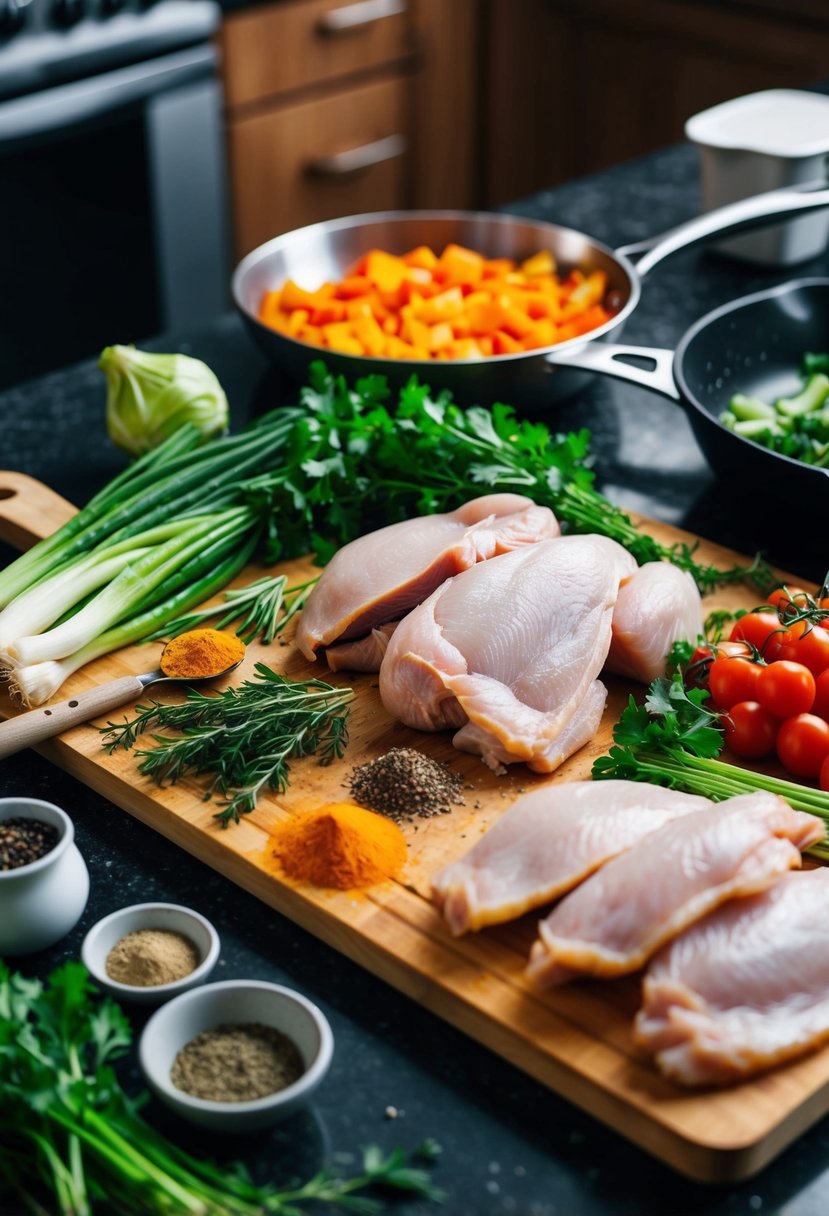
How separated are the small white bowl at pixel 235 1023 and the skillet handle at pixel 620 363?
1.24 m

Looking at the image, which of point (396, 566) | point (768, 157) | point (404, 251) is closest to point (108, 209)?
point (404, 251)

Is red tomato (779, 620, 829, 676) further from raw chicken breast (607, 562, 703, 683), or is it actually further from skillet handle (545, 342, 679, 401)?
skillet handle (545, 342, 679, 401)

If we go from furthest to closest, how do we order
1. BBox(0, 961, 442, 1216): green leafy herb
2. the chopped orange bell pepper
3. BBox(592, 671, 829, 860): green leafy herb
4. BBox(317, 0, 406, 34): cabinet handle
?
BBox(317, 0, 406, 34): cabinet handle
the chopped orange bell pepper
BBox(592, 671, 829, 860): green leafy herb
BBox(0, 961, 442, 1216): green leafy herb

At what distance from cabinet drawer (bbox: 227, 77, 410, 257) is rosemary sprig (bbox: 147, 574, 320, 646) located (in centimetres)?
277

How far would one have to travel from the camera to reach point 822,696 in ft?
5.37

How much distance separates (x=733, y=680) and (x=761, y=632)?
0.38 ft

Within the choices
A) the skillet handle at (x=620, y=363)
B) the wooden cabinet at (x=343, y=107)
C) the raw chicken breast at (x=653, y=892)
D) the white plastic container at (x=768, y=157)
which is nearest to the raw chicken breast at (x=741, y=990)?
the raw chicken breast at (x=653, y=892)

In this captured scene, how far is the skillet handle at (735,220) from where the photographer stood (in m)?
2.41

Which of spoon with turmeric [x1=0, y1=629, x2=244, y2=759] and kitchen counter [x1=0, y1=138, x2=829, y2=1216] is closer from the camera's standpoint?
kitchen counter [x1=0, y1=138, x2=829, y2=1216]

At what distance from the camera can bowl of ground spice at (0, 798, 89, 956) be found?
1.31 metres

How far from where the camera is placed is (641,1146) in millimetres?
1178

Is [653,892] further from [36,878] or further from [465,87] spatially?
[465,87]

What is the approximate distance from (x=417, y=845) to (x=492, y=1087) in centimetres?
31

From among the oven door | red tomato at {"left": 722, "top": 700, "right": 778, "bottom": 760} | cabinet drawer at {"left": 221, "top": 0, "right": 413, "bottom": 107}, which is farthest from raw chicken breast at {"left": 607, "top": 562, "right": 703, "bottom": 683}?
cabinet drawer at {"left": 221, "top": 0, "right": 413, "bottom": 107}
